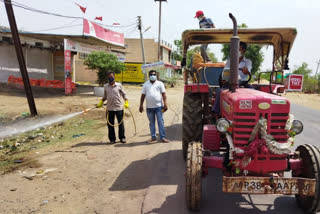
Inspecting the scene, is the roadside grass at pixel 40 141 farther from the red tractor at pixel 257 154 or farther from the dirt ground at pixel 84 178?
the red tractor at pixel 257 154

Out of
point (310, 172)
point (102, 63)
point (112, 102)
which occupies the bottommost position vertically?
point (310, 172)

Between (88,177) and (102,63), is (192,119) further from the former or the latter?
(102,63)

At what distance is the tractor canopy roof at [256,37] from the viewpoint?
17.8 ft

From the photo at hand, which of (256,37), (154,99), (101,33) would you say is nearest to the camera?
(256,37)

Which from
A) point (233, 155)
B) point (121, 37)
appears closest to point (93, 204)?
point (233, 155)

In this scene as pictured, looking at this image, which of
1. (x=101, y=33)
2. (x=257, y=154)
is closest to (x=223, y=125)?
(x=257, y=154)

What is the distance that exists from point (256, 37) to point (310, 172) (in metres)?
3.20

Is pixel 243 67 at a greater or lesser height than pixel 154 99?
greater

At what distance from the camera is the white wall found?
21.8m

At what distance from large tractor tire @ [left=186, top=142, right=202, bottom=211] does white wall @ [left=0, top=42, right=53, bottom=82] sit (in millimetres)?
22235

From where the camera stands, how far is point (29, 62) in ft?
Answer: 76.0

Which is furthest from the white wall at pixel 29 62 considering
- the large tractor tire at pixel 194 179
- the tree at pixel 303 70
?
the tree at pixel 303 70

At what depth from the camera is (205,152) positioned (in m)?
3.93

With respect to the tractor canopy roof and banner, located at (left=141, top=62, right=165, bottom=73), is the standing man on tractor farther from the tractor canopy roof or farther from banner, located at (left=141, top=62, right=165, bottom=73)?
banner, located at (left=141, top=62, right=165, bottom=73)
